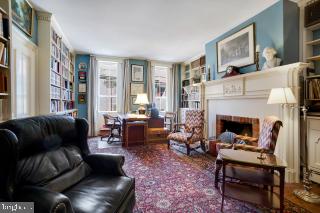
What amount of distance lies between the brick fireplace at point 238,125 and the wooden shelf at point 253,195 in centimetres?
135

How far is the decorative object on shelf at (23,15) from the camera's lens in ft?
7.88

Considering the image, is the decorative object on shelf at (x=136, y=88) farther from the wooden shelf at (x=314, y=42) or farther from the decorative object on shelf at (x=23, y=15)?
the wooden shelf at (x=314, y=42)

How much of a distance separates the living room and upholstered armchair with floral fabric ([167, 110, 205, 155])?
31 mm

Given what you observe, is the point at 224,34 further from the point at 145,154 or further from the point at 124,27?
the point at 145,154

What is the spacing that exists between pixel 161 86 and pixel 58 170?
225 inches

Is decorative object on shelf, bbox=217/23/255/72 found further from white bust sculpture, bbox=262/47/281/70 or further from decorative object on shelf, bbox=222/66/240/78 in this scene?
white bust sculpture, bbox=262/47/281/70

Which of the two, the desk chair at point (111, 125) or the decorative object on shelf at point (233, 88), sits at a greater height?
the decorative object on shelf at point (233, 88)

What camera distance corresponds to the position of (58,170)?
152 centimetres

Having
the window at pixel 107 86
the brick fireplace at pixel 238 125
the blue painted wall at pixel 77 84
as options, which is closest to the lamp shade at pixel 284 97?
the brick fireplace at pixel 238 125

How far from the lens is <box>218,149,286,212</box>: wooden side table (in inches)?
68.0

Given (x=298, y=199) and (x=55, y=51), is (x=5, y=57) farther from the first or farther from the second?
(x=298, y=199)

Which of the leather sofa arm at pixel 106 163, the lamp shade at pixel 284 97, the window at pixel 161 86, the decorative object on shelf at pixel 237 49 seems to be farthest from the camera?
the window at pixel 161 86

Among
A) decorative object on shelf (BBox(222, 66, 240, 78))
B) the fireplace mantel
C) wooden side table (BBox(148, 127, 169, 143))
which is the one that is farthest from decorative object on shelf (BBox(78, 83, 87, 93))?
decorative object on shelf (BBox(222, 66, 240, 78))

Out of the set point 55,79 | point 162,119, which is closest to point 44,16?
point 55,79
